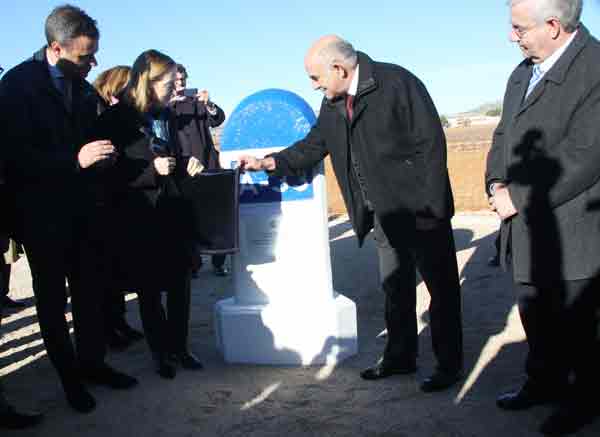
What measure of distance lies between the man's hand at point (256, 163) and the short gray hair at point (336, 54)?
890mm

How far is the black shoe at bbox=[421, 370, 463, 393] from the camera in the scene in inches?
161

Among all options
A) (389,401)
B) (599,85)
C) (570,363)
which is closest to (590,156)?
(599,85)

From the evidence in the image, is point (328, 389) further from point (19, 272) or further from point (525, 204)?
point (19, 272)

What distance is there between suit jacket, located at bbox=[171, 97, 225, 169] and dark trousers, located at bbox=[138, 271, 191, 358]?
8.54 feet

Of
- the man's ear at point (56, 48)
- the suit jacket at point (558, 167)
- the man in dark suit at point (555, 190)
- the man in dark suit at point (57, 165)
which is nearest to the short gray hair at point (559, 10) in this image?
the man in dark suit at point (555, 190)

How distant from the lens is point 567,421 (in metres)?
3.38

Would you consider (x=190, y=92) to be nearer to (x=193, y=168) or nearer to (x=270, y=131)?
(x=270, y=131)

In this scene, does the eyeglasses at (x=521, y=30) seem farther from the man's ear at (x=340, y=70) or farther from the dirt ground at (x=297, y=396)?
the dirt ground at (x=297, y=396)

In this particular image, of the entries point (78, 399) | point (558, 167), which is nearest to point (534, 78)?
point (558, 167)

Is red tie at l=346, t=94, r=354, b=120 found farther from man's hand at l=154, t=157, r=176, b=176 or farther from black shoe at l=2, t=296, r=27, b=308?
black shoe at l=2, t=296, r=27, b=308

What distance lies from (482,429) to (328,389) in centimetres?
111

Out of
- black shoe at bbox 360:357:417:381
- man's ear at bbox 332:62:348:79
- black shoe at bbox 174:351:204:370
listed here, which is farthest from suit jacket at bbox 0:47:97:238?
black shoe at bbox 360:357:417:381

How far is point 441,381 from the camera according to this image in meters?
4.09

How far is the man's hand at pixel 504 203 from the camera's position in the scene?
3.40 metres
